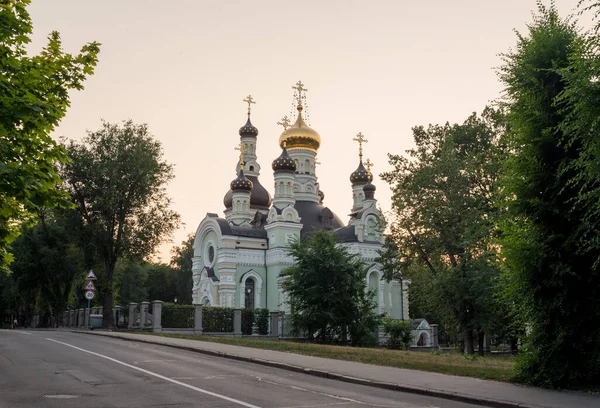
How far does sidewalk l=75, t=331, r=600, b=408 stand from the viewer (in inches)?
392

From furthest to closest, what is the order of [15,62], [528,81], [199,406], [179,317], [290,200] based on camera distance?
1. [290,200]
2. [179,317]
3. [528,81]
4. [15,62]
5. [199,406]

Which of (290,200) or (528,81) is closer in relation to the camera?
(528,81)

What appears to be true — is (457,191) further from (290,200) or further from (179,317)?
(290,200)

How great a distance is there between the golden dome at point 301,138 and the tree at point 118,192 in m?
30.4

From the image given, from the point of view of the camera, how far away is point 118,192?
3584cm

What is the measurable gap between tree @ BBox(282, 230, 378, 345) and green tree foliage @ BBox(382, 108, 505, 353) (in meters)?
3.93

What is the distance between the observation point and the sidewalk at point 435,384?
32.7 feet

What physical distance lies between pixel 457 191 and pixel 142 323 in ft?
65.4

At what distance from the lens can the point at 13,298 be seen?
178 feet

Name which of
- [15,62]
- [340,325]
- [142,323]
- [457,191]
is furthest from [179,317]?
[15,62]

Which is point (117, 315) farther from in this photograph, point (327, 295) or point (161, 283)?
point (161, 283)

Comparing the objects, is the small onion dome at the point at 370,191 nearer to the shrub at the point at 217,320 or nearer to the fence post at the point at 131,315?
the shrub at the point at 217,320

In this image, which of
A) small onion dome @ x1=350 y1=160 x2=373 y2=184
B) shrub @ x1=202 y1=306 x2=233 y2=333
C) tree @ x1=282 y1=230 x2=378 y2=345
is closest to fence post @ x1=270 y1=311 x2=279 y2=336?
shrub @ x1=202 y1=306 x2=233 y2=333

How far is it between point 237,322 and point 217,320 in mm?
1268
